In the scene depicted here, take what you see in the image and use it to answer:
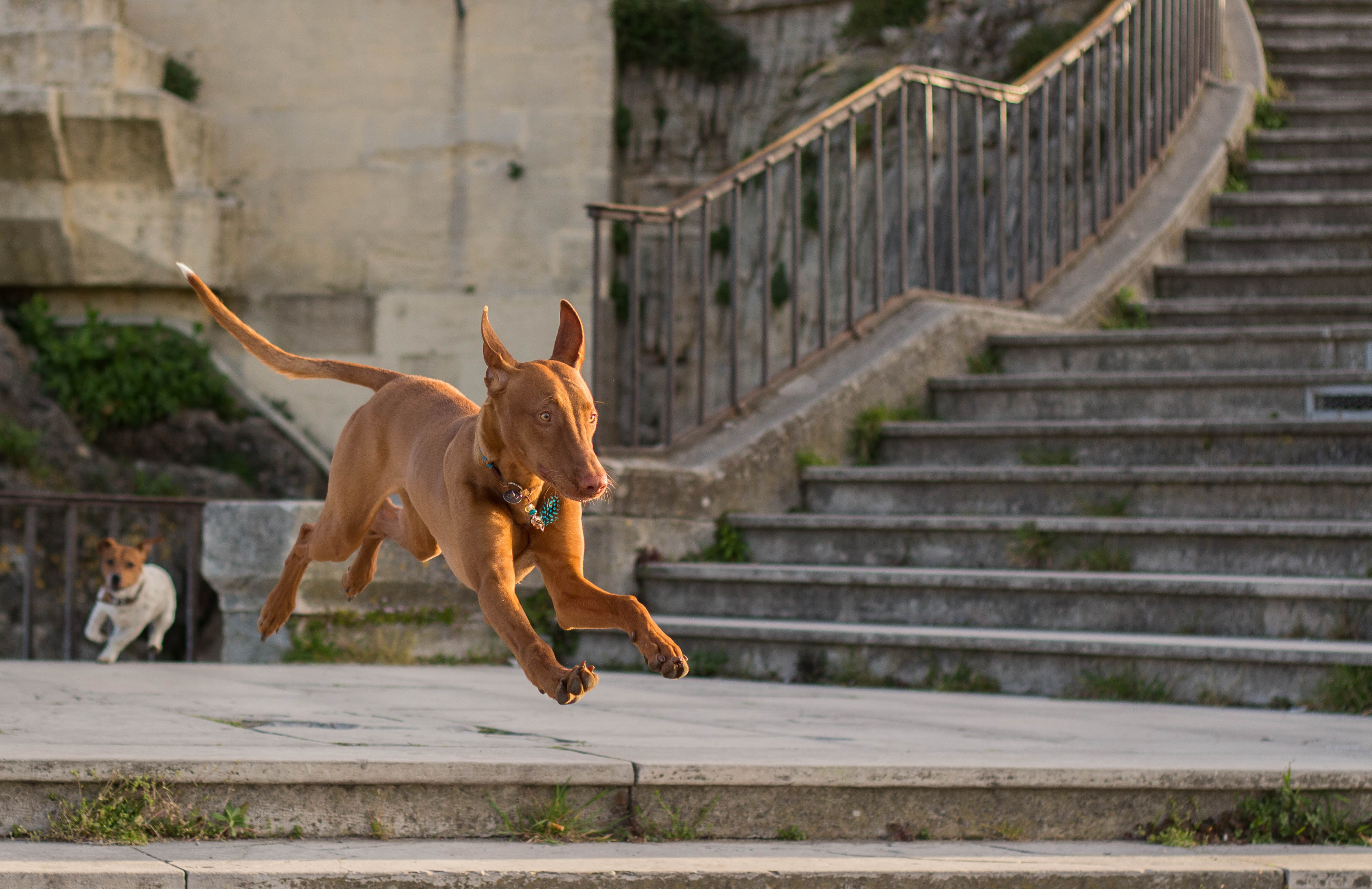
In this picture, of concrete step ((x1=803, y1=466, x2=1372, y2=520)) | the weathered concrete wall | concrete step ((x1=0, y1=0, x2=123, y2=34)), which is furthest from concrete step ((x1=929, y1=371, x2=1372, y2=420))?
concrete step ((x1=0, y1=0, x2=123, y2=34))

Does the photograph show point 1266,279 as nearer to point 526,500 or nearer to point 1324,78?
point 1324,78

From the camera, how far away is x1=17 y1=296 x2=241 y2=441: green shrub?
576 inches

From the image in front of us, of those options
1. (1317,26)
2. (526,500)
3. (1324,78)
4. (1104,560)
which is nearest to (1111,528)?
(1104,560)

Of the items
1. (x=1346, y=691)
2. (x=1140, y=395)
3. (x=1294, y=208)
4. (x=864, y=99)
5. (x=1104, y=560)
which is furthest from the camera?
(x=1294, y=208)

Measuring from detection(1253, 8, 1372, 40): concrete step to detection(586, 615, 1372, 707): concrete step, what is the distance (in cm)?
777

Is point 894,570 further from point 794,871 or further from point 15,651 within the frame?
point 15,651

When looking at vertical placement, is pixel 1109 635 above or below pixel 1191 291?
below

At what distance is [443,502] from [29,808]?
1.46m

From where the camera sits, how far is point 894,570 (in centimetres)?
558

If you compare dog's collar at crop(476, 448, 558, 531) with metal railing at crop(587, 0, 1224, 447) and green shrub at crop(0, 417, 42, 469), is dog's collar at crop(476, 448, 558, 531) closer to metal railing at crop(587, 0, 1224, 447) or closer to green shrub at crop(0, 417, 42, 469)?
metal railing at crop(587, 0, 1224, 447)

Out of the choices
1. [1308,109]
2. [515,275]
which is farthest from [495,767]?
[515,275]

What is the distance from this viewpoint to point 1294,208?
8086 millimetres

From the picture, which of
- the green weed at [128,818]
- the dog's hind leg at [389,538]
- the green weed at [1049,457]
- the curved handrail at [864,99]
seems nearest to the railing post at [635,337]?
the curved handrail at [864,99]

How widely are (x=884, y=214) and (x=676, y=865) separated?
10.1 m
